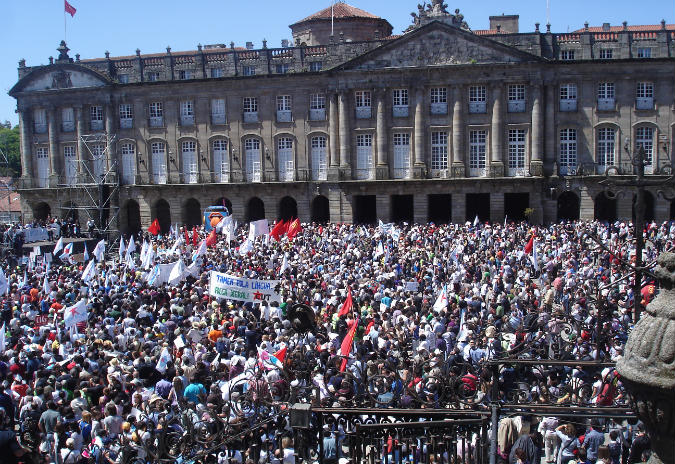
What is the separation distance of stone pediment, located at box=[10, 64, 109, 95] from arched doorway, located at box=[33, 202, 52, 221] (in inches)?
350

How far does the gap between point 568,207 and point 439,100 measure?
11.4 meters

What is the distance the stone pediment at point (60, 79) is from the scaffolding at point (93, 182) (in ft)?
13.1

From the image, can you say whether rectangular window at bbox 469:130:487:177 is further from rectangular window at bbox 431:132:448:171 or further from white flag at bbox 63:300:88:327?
white flag at bbox 63:300:88:327

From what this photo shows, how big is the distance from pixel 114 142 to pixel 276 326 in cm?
3862

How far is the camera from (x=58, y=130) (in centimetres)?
5397

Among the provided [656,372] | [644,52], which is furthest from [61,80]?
[656,372]

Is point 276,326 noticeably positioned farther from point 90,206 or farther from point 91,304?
point 90,206

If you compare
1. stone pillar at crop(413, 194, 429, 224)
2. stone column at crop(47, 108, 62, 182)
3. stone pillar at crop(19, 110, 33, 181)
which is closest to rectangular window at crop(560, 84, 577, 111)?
stone pillar at crop(413, 194, 429, 224)

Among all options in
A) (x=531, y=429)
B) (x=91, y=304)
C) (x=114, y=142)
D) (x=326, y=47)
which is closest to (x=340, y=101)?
(x=326, y=47)

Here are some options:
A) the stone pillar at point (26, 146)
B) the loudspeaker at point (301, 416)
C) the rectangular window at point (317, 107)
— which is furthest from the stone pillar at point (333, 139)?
the loudspeaker at point (301, 416)

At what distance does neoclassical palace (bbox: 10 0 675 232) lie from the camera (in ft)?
149

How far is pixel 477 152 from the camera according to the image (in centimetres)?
4706

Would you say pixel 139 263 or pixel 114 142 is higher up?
pixel 114 142

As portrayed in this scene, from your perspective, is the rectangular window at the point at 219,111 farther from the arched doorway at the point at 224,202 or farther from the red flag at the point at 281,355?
the red flag at the point at 281,355
